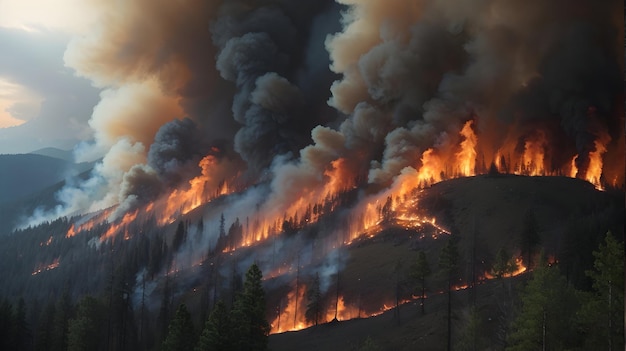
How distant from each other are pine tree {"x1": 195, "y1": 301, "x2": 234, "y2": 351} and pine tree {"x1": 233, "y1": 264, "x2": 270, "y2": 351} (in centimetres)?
70

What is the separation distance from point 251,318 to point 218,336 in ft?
12.4

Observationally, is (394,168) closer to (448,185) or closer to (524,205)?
(448,185)

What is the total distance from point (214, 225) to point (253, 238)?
896 inches

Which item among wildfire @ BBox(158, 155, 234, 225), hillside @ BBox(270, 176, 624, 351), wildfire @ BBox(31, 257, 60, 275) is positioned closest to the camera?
hillside @ BBox(270, 176, 624, 351)

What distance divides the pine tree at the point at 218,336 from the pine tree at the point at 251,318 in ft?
2.29

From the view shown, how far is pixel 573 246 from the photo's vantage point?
6769cm

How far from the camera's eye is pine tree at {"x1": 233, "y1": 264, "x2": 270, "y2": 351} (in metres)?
42.4

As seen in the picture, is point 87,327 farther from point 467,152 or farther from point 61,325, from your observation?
point 467,152

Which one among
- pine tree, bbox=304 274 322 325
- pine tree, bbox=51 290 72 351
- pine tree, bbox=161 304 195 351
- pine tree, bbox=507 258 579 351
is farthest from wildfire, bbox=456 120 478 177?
Result: pine tree, bbox=507 258 579 351

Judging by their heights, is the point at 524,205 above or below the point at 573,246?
above

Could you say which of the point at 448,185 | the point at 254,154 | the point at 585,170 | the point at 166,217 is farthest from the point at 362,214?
the point at 166,217

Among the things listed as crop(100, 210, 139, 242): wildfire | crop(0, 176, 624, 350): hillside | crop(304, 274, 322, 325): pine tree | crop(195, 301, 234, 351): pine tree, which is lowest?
crop(195, 301, 234, 351): pine tree

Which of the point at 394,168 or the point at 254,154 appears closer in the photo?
the point at 394,168

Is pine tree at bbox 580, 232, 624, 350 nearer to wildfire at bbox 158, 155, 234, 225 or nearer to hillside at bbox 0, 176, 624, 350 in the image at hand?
hillside at bbox 0, 176, 624, 350
